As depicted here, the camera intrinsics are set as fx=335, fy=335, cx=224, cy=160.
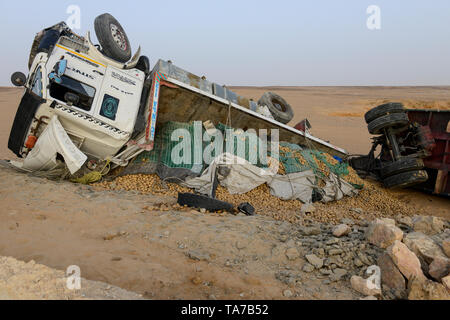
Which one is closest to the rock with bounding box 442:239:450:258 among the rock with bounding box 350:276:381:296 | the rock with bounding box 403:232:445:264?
the rock with bounding box 403:232:445:264

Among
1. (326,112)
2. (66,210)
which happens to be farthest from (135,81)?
(326,112)

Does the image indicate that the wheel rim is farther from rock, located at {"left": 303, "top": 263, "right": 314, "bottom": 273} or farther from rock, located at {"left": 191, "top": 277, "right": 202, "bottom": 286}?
rock, located at {"left": 303, "top": 263, "right": 314, "bottom": 273}

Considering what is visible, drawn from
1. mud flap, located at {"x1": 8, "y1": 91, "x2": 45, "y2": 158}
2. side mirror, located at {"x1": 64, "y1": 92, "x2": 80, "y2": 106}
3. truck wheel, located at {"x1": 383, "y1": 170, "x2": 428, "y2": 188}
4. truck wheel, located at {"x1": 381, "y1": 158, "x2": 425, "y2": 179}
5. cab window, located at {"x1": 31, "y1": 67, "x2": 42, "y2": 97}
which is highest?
cab window, located at {"x1": 31, "y1": 67, "x2": 42, "y2": 97}

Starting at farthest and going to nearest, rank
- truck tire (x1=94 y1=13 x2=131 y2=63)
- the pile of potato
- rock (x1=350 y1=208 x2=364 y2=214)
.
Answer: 1. truck tire (x1=94 y1=13 x2=131 y2=63)
2. rock (x1=350 y1=208 x2=364 y2=214)
3. the pile of potato

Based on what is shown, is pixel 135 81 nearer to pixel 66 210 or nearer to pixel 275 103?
pixel 66 210

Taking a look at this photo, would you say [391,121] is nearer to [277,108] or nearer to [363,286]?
[277,108]

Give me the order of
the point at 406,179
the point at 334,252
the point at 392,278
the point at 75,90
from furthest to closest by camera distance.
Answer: the point at 406,179 < the point at 75,90 < the point at 334,252 < the point at 392,278

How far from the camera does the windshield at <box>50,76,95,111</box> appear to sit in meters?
5.68

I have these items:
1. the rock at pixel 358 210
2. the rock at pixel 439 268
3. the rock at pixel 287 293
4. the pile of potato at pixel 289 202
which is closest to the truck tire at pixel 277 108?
the pile of potato at pixel 289 202

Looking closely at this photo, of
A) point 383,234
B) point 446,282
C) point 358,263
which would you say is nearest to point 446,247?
point 383,234

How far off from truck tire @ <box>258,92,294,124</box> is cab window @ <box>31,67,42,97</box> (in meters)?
4.87

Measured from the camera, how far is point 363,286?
123 inches

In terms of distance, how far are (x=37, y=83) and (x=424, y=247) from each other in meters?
6.16
